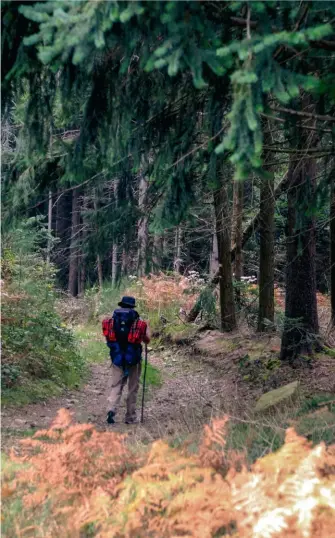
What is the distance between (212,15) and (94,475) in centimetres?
430

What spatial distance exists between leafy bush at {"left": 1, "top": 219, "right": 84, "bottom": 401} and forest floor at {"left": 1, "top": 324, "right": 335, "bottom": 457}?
514 mm

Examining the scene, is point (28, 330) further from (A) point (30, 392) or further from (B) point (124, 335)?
(B) point (124, 335)

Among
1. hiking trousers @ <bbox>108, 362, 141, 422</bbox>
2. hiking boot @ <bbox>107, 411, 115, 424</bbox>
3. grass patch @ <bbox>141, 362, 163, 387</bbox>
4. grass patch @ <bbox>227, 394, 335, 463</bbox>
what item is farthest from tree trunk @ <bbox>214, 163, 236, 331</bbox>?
grass patch @ <bbox>227, 394, 335, 463</bbox>

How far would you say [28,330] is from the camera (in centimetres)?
1066

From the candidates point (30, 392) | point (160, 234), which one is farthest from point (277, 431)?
point (30, 392)

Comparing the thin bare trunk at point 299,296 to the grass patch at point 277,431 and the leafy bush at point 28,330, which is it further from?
the leafy bush at point 28,330

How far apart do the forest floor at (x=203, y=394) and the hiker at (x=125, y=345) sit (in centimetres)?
44

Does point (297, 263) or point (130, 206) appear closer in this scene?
point (130, 206)

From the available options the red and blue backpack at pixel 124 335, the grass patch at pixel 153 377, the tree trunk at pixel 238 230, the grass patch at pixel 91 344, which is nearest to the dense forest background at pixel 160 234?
the grass patch at pixel 153 377

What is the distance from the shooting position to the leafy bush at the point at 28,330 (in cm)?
958

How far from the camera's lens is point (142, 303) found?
742 inches

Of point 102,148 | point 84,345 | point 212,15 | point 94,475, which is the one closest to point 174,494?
point 94,475

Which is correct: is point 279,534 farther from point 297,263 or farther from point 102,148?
point 297,263

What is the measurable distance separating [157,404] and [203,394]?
109 centimetres
